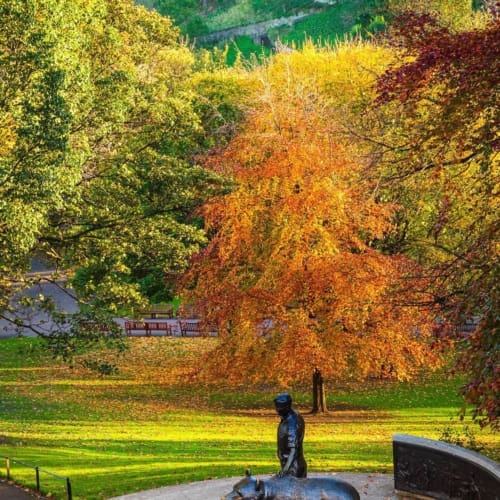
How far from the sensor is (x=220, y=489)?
63.8ft

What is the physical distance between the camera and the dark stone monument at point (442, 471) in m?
15.9

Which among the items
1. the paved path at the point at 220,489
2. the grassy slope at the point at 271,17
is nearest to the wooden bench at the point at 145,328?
the paved path at the point at 220,489

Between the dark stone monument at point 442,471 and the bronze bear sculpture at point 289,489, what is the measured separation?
8.52 feet

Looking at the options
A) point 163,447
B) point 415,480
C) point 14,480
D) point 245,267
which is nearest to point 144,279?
point 245,267

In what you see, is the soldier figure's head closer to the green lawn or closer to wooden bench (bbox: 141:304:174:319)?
the green lawn

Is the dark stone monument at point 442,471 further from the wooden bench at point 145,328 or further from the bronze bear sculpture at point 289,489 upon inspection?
the wooden bench at point 145,328

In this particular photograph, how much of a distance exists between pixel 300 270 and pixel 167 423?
6157 millimetres

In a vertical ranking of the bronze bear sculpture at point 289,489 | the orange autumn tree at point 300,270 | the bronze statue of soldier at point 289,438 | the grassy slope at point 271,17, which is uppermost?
the grassy slope at point 271,17

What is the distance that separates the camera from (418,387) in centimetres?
3838

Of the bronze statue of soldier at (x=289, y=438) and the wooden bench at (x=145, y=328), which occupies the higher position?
the wooden bench at (x=145, y=328)

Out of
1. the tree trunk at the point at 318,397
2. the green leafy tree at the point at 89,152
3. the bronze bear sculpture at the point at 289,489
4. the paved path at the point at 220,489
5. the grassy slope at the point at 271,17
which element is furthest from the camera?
the grassy slope at the point at 271,17

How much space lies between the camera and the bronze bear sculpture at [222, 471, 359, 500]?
14.1m

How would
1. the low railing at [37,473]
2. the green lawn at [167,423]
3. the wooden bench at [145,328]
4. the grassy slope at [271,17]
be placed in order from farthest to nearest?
the grassy slope at [271,17] < the wooden bench at [145,328] < the green lawn at [167,423] < the low railing at [37,473]

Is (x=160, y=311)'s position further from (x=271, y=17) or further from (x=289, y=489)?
(x=271, y=17)
